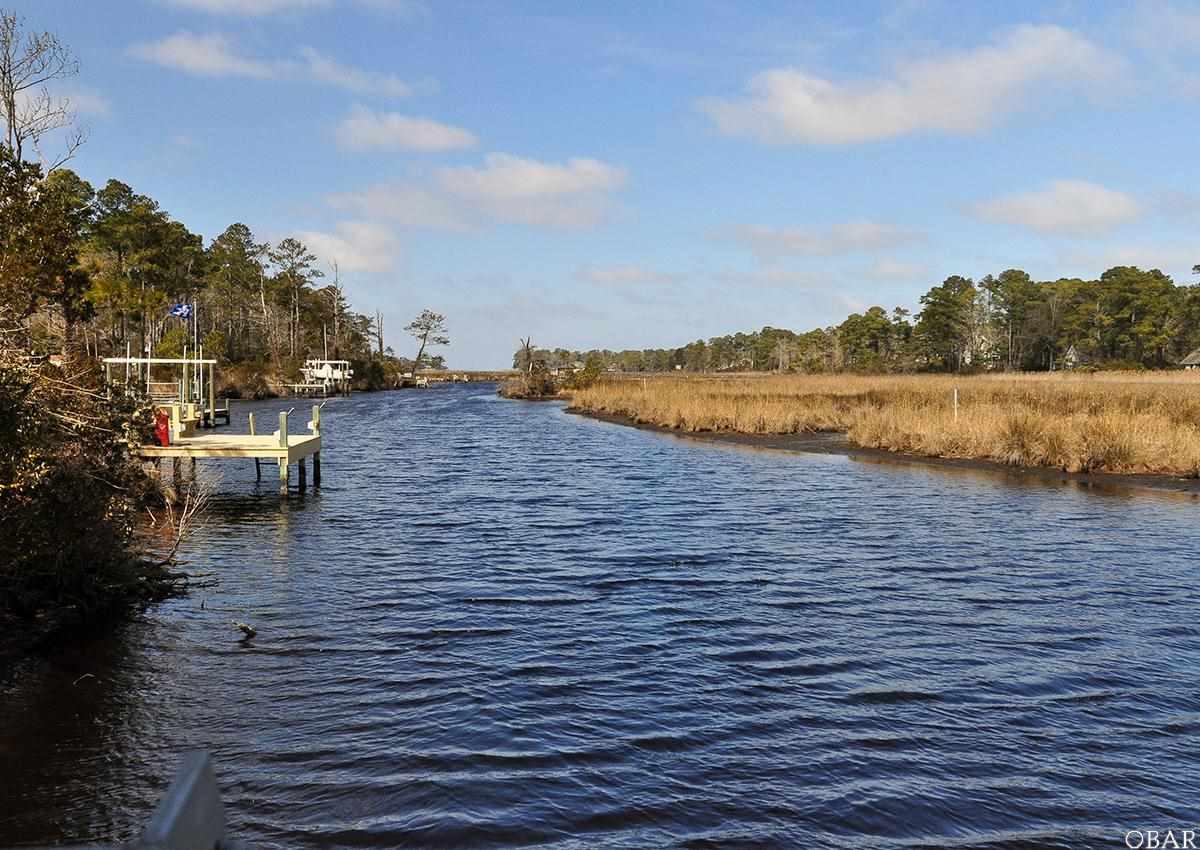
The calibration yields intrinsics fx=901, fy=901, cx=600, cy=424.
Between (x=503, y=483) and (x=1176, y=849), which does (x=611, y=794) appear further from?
(x=503, y=483)

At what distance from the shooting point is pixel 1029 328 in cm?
9781

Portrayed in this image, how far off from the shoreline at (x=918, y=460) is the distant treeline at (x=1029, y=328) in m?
49.7

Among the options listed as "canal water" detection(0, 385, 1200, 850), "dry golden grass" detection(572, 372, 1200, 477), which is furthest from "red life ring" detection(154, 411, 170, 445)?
"dry golden grass" detection(572, 372, 1200, 477)

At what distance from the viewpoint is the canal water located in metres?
6.07

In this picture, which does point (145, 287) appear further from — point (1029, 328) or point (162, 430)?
point (1029, 328)

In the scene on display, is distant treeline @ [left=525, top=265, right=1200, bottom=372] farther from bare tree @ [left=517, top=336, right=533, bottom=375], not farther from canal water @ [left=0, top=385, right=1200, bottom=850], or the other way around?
canal water @ [left=0, top=385, right=1200, bottom=850]

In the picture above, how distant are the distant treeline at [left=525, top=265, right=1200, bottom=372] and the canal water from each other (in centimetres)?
7340

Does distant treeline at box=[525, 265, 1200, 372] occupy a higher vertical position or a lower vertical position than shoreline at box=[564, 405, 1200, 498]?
higher

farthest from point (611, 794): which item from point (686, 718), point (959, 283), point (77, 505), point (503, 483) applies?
point (959, 283)

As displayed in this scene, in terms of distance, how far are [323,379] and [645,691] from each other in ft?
280

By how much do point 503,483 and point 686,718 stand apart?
17.0 meters

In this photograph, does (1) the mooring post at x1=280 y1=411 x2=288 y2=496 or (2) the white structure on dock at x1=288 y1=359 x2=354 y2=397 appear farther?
(2) the white structure on dock at x1=288 y1=359 x2=354 y2=397

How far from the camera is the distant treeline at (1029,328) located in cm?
8925

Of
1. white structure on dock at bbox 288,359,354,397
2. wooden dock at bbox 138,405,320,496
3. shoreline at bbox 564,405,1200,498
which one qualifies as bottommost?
shoreline at bbox 564,405,1200,498
